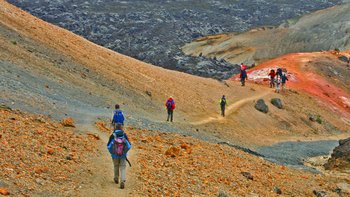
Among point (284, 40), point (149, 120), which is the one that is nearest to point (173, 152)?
point (149, 120)

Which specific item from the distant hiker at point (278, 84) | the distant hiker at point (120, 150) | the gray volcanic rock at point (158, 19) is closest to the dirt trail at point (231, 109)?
the distant hiker at point (278, 84)

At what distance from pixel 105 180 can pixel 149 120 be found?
15305 mm

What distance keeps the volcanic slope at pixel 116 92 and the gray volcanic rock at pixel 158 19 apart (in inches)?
1770

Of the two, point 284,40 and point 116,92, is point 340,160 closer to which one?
point 116,92

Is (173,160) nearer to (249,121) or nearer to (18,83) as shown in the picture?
(18,83)

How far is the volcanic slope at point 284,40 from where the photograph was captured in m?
93.5

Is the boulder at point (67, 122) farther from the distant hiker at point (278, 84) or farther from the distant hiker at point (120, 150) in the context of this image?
the distant hiker at point (278, 84)

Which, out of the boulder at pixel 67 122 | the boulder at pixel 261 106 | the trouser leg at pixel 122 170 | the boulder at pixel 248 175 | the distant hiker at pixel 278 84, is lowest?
the boulder at pixel 248 175

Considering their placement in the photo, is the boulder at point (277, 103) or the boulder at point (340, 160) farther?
the boulder at point (277, 103)

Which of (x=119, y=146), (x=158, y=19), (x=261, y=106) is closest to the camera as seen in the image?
(x=119, y=146)

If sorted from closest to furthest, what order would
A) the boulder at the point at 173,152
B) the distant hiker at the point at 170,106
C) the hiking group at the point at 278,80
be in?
the boulder at the point at 173,152, the distant hiker at the point at 170,106, the hiking group at the point at 278,80

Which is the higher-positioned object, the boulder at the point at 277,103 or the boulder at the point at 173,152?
the boulder at the point at 277,103

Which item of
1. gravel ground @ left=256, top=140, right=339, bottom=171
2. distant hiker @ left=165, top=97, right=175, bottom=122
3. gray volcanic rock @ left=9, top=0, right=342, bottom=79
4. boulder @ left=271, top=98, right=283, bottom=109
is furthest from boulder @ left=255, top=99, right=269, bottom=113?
gray volcanic rock @ left=9, top=0, right=342, bottom=79

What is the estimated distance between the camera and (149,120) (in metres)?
31.6
